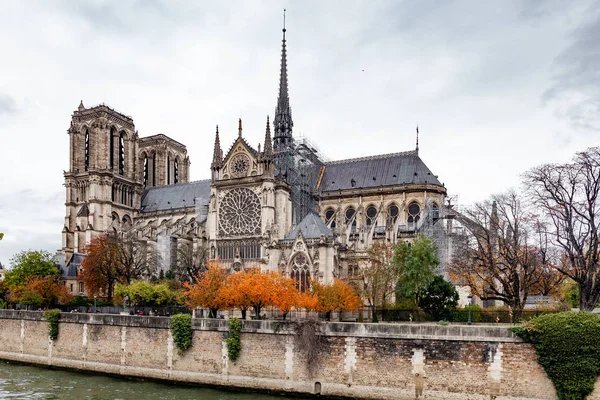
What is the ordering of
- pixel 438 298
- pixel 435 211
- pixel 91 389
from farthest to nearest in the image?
pixel 435 211 → pixel 438 298 → pixel 91 389

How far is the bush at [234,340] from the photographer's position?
2847 centimetres

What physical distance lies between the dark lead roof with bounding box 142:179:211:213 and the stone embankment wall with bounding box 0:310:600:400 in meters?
37.4

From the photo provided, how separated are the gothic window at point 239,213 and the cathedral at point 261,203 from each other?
0.11m

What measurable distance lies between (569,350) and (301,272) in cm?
2585

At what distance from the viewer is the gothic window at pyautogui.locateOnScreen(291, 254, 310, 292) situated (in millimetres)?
45000

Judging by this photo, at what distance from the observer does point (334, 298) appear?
3628 centimetres

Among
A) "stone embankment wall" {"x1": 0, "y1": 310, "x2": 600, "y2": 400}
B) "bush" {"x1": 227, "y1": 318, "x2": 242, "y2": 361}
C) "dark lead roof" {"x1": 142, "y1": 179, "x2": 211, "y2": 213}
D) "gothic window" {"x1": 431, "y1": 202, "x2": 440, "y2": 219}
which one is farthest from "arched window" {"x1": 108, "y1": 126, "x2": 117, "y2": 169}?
"bush" {"x1": 227, "y1": 318, "x2": 242, "y2": 361}

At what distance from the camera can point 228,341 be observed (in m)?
28.7

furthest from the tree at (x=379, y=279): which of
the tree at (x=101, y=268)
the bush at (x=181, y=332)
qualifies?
the tree at (x=101, y=268)

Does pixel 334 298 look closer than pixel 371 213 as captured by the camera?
Yes

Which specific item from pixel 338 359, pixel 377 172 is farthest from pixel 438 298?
pixel 377 172

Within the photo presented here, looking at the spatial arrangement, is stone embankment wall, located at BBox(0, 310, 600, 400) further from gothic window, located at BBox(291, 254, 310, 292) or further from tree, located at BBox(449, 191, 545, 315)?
gothic window, located at BBox(291, 254, 310, 292)

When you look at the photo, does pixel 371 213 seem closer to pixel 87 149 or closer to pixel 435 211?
pixel 435 211

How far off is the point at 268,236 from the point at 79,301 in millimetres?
18443
